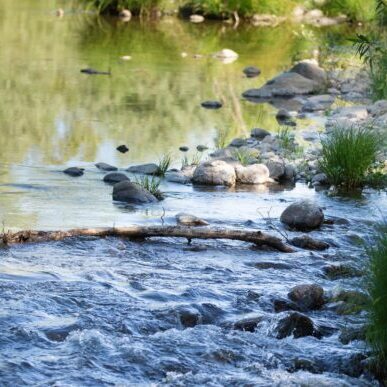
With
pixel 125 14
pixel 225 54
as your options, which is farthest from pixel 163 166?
pixel 125 14

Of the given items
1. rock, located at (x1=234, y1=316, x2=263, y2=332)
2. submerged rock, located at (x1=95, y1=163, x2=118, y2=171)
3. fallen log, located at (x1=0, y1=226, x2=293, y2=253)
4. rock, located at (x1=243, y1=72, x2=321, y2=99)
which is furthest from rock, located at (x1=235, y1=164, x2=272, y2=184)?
rock, located at (x1=243, y1=72, x2=321, y2=99)

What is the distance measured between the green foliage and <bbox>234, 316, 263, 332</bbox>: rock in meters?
23.1

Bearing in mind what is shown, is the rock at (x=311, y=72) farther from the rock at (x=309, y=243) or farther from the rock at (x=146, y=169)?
the rock at (x=309, y=243)

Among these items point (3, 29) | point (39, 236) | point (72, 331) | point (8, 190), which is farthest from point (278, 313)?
point (3, 29)

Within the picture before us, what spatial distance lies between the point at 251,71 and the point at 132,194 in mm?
9910

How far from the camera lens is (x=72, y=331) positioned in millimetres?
5773

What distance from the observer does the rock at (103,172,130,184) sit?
32.6 feet

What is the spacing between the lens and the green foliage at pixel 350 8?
28.8 metres

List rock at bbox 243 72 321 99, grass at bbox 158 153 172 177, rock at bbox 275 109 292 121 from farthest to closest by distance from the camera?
rock at bbox 243 72 321 99
rock at bbox 275 109 292 121
grass at bbox 158 153 172 177

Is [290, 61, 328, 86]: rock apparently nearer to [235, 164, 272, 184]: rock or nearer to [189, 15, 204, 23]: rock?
[235, 164, 272, 184]: rock

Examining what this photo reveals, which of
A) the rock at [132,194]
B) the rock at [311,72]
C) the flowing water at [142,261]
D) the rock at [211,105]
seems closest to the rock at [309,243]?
the flowing water at [142,261]

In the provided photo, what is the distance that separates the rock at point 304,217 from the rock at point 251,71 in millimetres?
10148

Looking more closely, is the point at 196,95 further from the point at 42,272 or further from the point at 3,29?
the point at 42,272

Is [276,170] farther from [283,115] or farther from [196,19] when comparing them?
[196,19]
